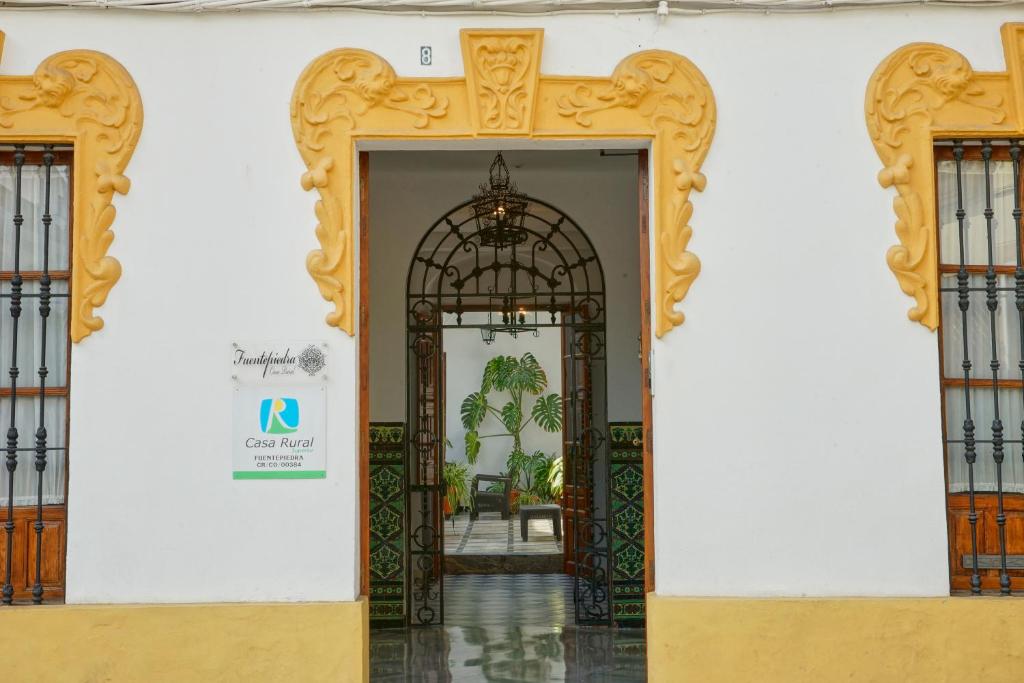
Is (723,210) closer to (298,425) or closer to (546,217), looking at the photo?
(298,425)

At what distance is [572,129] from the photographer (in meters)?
4.87

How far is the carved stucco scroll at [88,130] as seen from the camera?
4.76 m

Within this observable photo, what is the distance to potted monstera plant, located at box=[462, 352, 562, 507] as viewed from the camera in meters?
17.2

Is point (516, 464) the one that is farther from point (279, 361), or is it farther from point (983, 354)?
point (279, 361)

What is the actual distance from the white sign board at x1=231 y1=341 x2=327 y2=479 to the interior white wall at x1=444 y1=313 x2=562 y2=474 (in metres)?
12.9

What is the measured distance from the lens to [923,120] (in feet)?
16.0

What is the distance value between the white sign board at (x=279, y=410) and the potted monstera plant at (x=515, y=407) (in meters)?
12.5

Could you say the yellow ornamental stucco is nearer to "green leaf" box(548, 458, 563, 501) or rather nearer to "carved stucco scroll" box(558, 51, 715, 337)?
"carved stucco scroll" box(558, 51, 715, 337)

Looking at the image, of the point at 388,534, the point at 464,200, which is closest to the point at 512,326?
the point at 464,200

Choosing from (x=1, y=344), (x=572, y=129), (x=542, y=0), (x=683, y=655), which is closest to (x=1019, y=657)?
(x=683, y=655)

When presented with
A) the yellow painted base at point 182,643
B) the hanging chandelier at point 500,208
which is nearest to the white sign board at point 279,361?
the yellow painted base at point 182,643

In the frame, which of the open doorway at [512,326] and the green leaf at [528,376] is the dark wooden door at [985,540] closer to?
the open doorway at [512,326]

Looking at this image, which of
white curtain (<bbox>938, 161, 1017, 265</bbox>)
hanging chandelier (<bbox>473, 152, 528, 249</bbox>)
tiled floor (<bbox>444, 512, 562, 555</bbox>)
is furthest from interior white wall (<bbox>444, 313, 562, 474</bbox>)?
white curtain (<bbox>938, 161, 1017, 265</bbox>)

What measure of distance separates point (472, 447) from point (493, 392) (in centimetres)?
107
